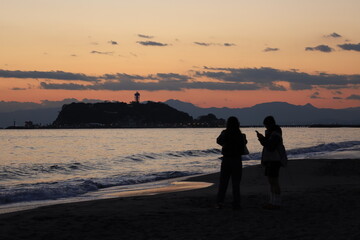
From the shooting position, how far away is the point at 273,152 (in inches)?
434

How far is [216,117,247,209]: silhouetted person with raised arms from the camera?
11.1 m

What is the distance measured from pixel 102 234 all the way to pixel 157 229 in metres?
1.08

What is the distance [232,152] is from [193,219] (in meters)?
2.01

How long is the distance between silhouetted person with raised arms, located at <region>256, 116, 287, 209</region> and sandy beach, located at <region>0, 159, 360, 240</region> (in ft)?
1.83

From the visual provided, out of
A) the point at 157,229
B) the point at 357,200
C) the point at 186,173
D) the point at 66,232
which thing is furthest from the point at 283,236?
the point at 186,173

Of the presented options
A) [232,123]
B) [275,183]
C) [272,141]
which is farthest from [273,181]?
[232,123]

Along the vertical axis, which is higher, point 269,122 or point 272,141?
point 269,122

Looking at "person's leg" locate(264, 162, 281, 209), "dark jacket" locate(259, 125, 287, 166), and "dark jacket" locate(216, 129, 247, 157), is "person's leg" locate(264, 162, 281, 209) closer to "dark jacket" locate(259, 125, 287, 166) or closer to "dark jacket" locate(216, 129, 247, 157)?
"dark jacket" locate(259, 125, 287, 166)

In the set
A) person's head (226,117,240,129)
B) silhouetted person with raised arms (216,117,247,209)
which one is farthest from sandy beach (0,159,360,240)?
person's head (226,117,240,129)

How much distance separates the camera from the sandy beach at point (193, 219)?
852cm

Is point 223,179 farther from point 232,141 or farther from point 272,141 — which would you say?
point 272,141

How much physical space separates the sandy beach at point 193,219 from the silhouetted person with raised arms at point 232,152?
46cm

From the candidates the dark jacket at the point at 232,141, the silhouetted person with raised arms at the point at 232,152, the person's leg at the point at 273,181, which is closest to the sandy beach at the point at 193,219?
the person's leg at the point at 273,181

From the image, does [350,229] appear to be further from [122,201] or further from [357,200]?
[122,201]
